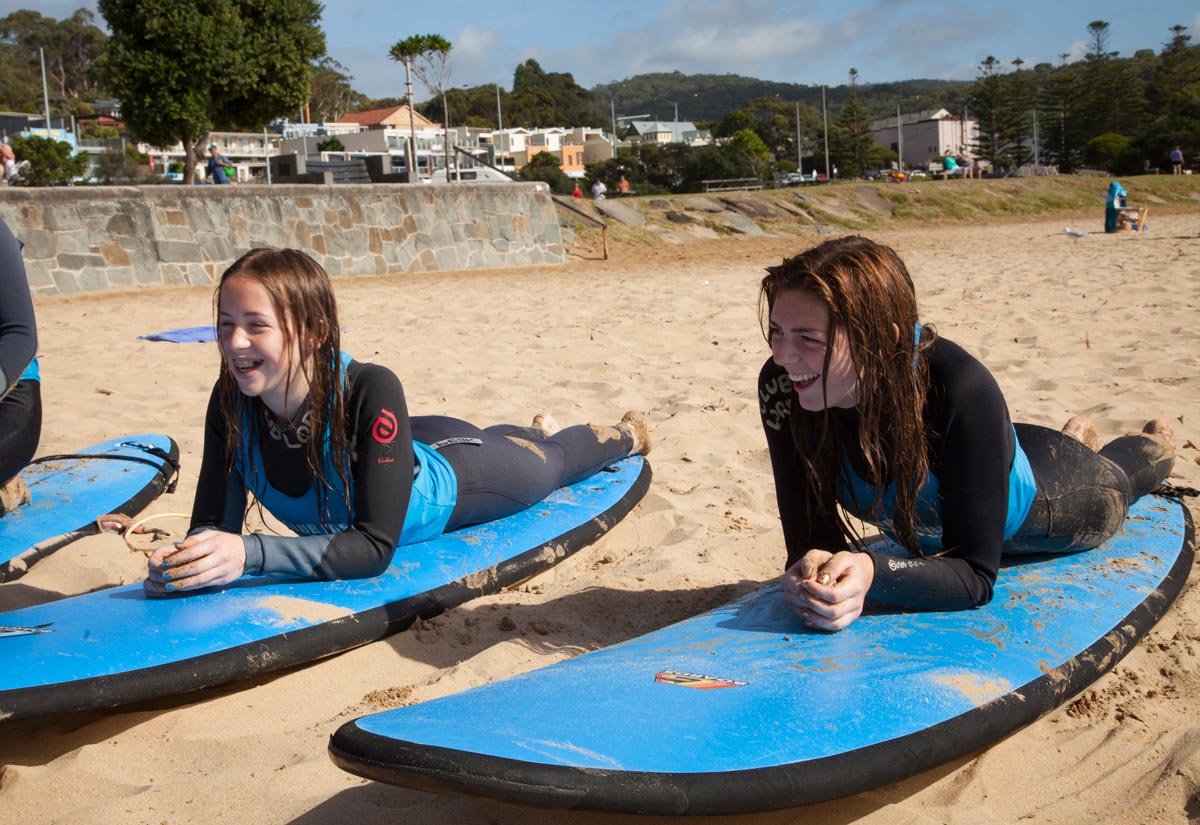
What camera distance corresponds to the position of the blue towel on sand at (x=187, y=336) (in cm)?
722

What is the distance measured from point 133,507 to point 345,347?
3.58m

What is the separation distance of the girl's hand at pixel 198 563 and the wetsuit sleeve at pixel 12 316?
3.81 feet

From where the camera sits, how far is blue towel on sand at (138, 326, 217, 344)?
23.7 ft

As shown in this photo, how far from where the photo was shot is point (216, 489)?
9.19ft

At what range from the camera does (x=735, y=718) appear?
5.82 feet

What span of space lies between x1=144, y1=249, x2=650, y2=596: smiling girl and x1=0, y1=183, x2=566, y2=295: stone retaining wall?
8752mm

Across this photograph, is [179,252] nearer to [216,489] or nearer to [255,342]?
[216,489]

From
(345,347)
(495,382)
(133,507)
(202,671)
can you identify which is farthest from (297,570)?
(345,347)

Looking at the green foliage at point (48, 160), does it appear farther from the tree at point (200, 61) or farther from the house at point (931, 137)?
the house at point (931, 137)

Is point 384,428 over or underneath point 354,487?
over

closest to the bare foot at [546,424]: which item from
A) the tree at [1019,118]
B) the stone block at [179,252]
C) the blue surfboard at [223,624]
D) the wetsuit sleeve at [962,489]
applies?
the blue surfboard at [223,624]

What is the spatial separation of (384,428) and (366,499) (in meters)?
0.20

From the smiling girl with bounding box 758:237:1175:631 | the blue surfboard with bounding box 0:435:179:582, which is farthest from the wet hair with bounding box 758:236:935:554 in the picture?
the blue surfboard with bounding box 0:435:179:582

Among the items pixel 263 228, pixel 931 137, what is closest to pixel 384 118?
pixel 931 137
